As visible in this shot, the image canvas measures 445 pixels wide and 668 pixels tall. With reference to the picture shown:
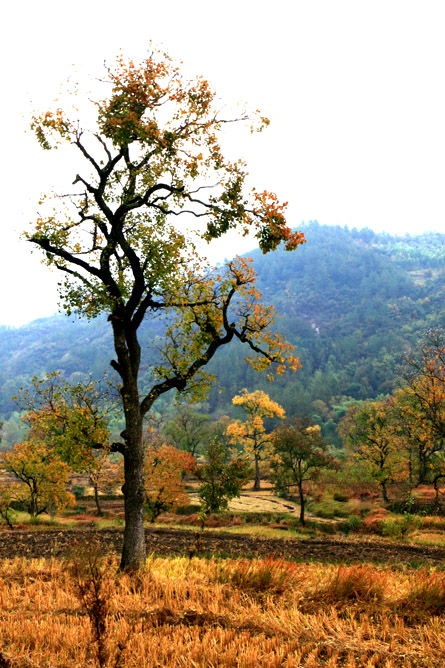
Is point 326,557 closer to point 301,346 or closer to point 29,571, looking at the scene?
point 29,571

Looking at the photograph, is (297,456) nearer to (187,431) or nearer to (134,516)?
(134,516)

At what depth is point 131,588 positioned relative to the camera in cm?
838

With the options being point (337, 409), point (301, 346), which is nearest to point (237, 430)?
point (337, 409)

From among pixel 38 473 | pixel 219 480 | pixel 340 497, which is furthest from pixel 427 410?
pixel 38 473

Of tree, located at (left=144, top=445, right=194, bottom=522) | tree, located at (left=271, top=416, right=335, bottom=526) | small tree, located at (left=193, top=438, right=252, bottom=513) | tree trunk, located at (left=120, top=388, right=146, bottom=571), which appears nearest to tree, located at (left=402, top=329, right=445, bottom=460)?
tree, located at (left=271, top=416, right=335, bottom=526)

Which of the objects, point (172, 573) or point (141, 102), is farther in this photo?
point (141, 102)

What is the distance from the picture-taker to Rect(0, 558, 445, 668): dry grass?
16.9 ft

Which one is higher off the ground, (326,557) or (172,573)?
(172,573)

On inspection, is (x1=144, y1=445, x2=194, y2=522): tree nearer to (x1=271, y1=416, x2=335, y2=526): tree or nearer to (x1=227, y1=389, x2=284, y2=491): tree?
(x1=271, y1=416, x2=335, y2=526): tree

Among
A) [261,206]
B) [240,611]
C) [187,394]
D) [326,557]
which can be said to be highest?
[261,206]

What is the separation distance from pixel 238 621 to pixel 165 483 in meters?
24.8

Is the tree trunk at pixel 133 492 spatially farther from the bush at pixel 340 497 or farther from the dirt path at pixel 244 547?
the bush at pixel 340 497

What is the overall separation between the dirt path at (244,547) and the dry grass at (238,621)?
7.11 metres

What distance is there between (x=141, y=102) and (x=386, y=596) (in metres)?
11.2
